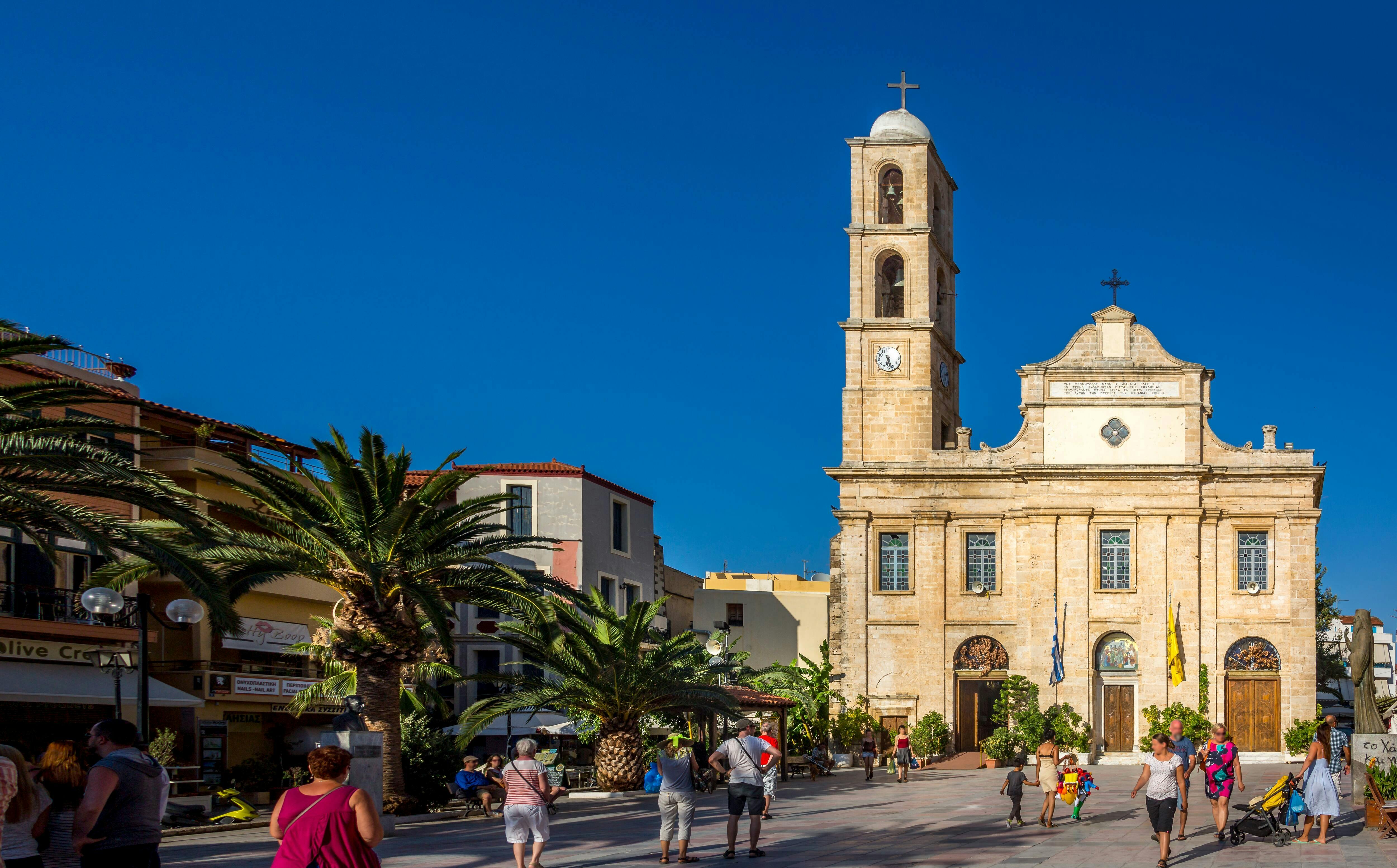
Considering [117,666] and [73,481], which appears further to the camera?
[117,666]

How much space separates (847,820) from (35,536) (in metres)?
12.3

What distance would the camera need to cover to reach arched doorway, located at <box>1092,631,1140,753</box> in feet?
151

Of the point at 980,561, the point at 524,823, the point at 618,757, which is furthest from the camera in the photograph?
the point at 980,561

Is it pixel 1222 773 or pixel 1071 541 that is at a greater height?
pixel 1071 541

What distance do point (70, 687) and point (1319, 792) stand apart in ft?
63.8

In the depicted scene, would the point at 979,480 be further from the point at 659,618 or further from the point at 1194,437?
the point at 659,618

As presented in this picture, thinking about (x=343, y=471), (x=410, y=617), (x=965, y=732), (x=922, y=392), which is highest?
(x=922, y=392)

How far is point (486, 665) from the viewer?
144ft

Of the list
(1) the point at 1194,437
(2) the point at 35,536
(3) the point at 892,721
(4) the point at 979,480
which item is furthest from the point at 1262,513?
(2) the point at 35,536

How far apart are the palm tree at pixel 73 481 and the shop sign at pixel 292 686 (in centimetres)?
1643

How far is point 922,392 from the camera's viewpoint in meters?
48.0

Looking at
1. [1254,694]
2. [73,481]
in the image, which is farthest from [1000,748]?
[73,481]

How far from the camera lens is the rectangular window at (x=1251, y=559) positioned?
46031 millimetres

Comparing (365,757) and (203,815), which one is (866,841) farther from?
(203,815)
